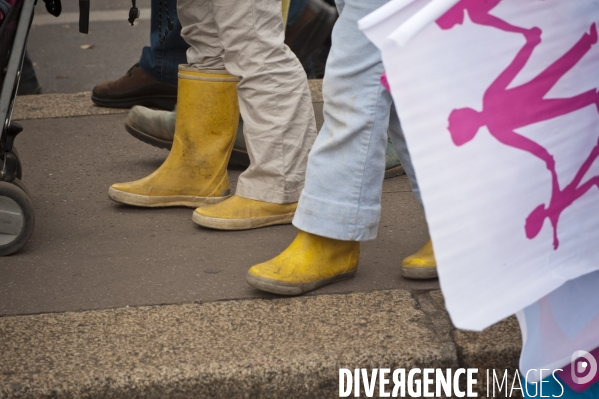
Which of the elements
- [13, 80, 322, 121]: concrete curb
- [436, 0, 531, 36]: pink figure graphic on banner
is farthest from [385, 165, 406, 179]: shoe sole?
[436, 0, 531, 36]: pink figure graphic on banner

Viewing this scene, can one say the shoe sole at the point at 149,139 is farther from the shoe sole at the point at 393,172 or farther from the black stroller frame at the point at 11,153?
the shoe sole at the point at 393,172

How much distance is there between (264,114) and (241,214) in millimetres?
343

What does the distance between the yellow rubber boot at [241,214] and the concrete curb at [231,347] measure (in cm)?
62

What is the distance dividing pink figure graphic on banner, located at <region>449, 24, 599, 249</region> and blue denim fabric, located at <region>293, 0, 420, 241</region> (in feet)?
2.20

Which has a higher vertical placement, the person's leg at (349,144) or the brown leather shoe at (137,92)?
the person's leg at (349,144)

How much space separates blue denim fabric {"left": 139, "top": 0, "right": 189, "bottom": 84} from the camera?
399 centimetres

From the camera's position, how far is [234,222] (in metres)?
2.82

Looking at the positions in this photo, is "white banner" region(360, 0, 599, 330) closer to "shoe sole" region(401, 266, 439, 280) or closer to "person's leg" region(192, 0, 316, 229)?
"shoe sole" region(401, 266, 439, 280)

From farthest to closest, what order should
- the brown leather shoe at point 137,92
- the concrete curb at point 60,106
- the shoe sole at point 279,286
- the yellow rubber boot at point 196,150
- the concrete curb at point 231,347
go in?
1. the concrete curb at point 60,106
2. the brown leather shoe at point 137,92
3. the yellow rubber boot at point 196,150
4. the shoe sole at point 279,286
5. the concrete curb at point 231,347

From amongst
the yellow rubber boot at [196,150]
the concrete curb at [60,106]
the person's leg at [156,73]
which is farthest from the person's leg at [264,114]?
the concrete curb at [60,106]

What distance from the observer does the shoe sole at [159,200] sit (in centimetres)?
304

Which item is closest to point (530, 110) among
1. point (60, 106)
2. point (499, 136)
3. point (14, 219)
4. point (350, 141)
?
point (499, 136)

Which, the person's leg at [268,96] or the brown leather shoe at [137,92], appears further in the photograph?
the brown leather shoe at [137,92]

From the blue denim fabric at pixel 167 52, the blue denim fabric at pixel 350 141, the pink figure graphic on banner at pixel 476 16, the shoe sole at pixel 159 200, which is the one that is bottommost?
the shoe sole at pixel 159 200
